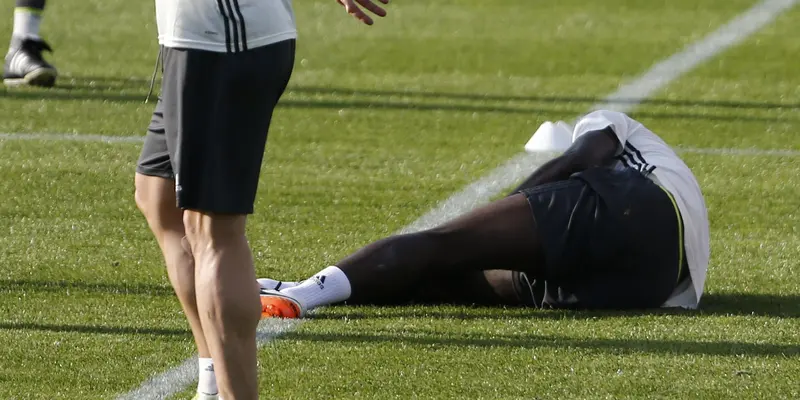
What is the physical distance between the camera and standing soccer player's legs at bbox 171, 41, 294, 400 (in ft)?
10.3

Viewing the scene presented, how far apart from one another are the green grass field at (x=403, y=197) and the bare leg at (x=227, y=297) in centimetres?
55

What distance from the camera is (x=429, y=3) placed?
1386 cm

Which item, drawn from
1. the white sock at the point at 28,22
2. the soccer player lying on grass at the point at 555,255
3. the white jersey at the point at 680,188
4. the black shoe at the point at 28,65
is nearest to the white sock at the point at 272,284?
the soccer player lying on grass at the point at 555,255

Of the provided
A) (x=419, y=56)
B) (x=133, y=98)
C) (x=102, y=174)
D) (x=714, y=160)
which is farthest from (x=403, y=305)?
(x=419, y=56)

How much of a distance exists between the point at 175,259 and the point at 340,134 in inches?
178

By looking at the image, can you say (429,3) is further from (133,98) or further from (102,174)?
(102,174)

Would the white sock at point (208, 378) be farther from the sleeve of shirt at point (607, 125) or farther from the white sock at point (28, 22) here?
the white sock at point (28, 22)

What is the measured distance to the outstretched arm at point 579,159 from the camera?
16.4ft

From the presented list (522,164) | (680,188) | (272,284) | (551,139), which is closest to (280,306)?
(272,284)

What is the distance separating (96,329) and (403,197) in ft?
7.74

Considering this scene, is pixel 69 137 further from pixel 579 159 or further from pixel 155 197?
pixel 155 197

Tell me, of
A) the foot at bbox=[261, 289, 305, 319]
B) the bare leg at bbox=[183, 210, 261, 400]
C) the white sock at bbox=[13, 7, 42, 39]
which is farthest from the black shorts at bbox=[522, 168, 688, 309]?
the white sock at bbox=[13, 7, 42, 39]

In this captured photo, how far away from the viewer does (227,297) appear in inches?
128

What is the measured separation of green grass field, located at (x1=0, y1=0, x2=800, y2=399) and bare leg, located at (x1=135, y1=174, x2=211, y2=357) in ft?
1.22
